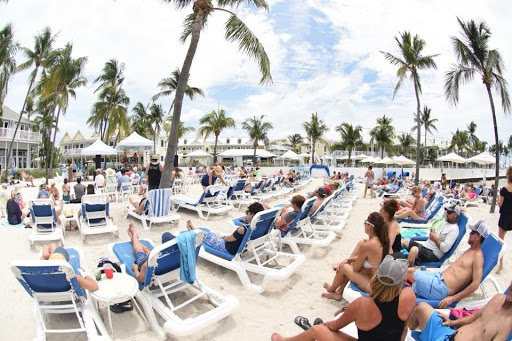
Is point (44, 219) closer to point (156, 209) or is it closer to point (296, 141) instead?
point (156, 209)

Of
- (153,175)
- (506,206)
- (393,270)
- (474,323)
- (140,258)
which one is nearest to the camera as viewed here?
(393,270)

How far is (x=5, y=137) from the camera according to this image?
92.5ft

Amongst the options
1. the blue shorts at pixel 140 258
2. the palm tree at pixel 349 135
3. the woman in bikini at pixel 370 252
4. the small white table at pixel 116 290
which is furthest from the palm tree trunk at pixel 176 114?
the palm tree at pixel 349 135

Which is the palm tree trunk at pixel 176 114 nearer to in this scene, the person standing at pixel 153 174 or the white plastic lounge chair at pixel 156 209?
the person standing at pixel 153 174

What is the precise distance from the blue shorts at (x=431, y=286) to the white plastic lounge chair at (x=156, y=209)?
523cm

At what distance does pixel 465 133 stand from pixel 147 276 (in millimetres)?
63405

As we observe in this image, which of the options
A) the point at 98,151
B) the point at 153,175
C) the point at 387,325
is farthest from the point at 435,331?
the point at 98,151

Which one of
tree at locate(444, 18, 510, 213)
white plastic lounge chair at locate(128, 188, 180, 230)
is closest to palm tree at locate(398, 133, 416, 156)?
tree at locate(444, 18, 510, 213)

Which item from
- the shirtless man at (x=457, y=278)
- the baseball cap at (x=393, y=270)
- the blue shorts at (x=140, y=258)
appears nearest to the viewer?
the baseball cap at (x=393, y=270)

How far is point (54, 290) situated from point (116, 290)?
1.73ft

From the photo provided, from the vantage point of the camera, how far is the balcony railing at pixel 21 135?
2819 cm

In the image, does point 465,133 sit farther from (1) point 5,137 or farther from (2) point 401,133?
(1) point 5,137

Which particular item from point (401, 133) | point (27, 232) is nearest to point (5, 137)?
point (27, 232)

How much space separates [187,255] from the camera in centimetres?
335
